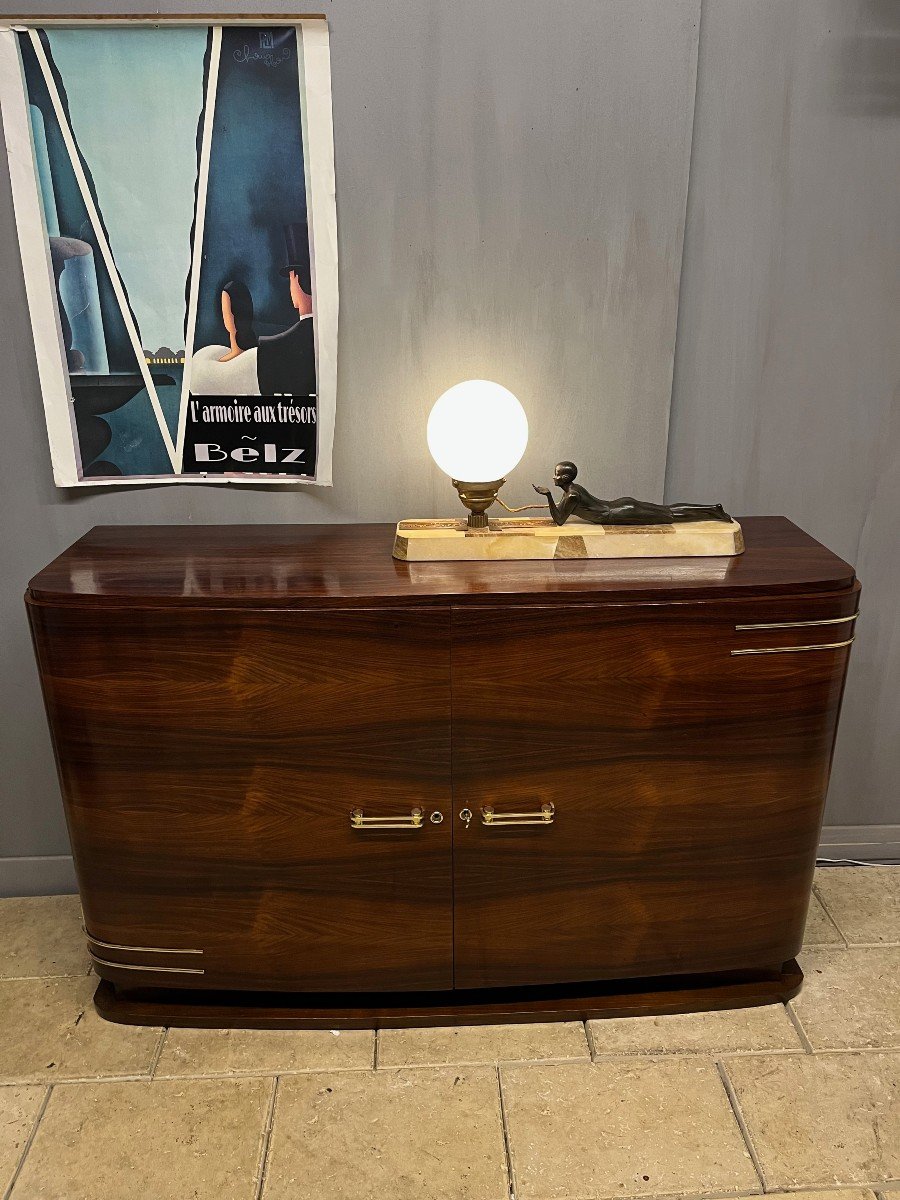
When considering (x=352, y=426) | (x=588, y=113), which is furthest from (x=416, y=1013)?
(x=588, y=113)

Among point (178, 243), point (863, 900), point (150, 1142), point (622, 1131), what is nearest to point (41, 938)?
point (150, 1142)

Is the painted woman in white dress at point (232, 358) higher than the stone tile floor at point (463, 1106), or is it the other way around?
the painted woman in white dress at point (232, 358)

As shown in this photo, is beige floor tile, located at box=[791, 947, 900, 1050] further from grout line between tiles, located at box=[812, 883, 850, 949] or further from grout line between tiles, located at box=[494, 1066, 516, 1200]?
grout line between tiles, located at box=[494, 1066, 516, 1200]

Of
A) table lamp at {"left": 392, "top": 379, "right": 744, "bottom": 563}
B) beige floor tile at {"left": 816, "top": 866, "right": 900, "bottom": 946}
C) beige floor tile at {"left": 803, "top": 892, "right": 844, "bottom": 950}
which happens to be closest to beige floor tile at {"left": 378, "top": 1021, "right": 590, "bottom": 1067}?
beige floor tile at {"left": 803, "top": 892, "right": 844, "bottom": 950}

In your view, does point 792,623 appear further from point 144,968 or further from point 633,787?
point 144,968

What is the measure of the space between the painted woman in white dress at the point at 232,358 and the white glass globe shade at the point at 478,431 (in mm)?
422

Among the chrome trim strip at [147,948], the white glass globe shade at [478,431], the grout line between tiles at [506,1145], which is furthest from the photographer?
the chrome trim strip at [147,948]

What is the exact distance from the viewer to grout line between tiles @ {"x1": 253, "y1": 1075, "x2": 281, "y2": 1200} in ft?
5.00

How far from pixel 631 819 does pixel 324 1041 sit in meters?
0.73

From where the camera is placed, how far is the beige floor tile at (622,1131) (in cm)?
153

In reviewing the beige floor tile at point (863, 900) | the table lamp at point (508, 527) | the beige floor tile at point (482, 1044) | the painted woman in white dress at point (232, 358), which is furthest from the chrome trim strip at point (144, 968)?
the beige floor tile at point (863, 900)

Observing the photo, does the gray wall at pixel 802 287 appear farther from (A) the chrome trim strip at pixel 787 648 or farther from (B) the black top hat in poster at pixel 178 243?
(B) the black top hat in poster at pixel 178 243

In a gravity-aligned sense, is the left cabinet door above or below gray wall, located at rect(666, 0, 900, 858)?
below

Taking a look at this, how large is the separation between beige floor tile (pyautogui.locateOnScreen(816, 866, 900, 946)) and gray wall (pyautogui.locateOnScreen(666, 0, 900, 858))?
46cm
